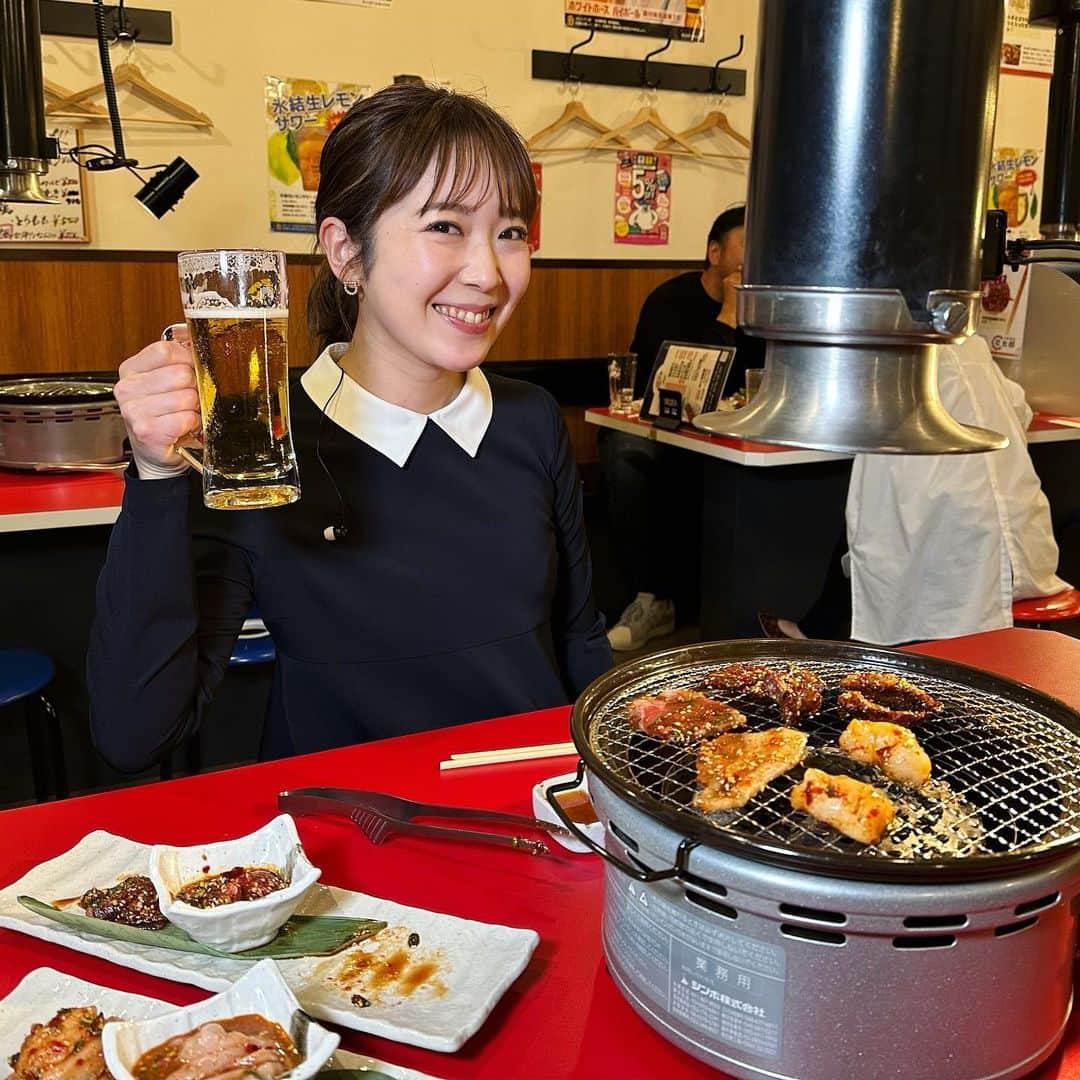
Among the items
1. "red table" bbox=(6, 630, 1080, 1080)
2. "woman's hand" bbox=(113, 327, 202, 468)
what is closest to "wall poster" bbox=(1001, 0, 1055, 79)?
"red table" bbox=(6, 630, 1080, 1080)

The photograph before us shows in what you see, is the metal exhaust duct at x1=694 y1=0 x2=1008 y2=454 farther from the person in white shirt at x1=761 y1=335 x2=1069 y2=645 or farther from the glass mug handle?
the person in white shirt at x1=761 y1=335 x2=1069 y2=645

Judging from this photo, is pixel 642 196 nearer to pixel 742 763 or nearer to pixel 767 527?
pixel 767 527

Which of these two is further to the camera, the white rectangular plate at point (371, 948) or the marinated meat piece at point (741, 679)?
the marinated meat piece at point (741, 679)

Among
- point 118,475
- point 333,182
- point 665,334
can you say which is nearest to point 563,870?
point 333,182

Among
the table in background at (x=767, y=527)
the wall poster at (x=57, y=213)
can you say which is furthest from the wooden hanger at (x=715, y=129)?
the wall poster at (x=57, y=213)

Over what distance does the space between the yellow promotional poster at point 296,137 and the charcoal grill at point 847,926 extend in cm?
456

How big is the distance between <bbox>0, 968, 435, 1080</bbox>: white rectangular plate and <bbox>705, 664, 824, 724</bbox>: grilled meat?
0.52 m

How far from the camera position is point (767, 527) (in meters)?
4.43

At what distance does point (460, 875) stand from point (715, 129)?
5.62 meters

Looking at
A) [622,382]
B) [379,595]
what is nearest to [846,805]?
[379,595]

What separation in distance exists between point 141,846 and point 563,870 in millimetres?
450

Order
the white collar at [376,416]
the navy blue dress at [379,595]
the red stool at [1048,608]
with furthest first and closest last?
the red stool at [1048,608] < the white collar at [376,416] < the navy blue dress at [379,595]

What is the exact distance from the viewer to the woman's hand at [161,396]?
1.32 m

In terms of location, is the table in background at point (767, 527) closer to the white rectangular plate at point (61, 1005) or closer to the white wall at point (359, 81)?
the white wall at point (359, 81)
